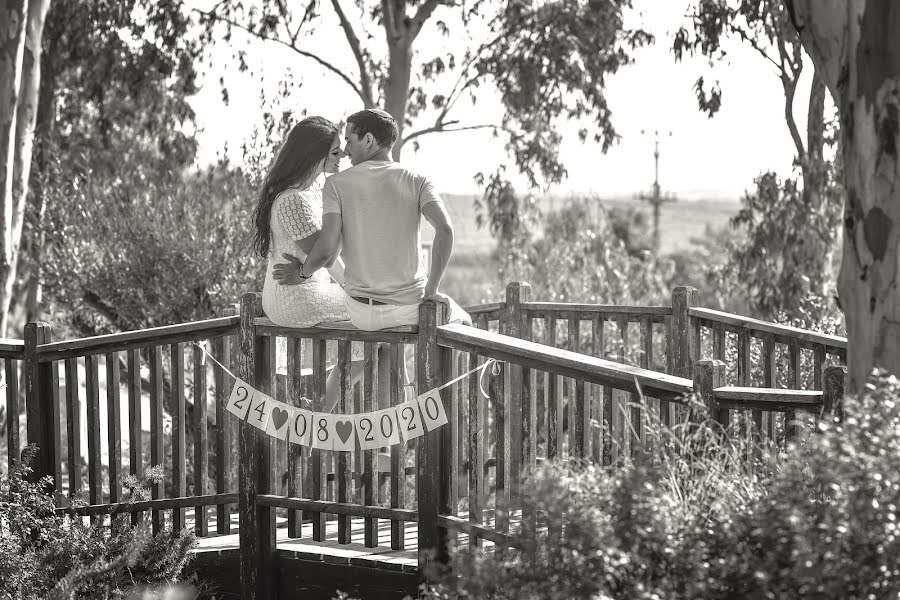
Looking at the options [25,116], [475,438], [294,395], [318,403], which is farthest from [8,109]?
[475,438]

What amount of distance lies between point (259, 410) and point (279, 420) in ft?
0.36

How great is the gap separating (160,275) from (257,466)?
263 inches

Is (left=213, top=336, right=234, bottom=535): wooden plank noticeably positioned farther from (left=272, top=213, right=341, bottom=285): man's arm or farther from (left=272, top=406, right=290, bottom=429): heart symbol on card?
(left=272, top=213, right=341, bottom=285): man's arm

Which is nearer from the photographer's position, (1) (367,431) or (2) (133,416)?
(1) (367,431)

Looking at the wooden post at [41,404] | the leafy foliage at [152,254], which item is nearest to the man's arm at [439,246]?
the wooden post at [41,404]

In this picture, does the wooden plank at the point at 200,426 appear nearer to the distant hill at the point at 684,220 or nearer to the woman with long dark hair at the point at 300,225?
the woman with long dark hair at the point at 300,225

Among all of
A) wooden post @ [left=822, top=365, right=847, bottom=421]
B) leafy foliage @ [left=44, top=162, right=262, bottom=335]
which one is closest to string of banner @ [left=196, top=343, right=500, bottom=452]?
wooden post @ [left=822, top=365, right=847, bottom=421]

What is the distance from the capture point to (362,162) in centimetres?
509

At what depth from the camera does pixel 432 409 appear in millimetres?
4816

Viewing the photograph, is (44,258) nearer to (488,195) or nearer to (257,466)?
(488,195)

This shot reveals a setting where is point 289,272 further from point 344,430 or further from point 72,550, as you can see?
point 72,550

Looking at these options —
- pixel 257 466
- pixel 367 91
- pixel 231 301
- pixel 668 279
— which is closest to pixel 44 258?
pixel 231 301

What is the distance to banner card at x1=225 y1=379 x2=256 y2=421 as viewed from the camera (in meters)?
5.29

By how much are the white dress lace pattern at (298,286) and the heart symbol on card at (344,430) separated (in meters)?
0.46
